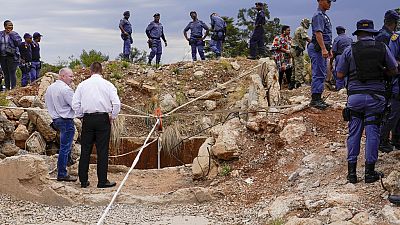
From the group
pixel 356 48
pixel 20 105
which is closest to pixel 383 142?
pixel 356 48

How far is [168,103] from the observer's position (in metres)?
15.7

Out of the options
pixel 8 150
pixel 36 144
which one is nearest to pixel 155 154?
pixel 36 144

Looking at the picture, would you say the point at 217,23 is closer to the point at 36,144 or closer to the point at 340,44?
the point at 340,44

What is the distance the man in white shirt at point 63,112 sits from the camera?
357 inches

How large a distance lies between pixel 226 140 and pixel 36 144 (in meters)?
5.03

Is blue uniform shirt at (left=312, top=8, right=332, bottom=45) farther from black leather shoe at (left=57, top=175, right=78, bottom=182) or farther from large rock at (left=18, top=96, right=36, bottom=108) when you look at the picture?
large rock at (left=18, top=96, right=36, bottom=108)

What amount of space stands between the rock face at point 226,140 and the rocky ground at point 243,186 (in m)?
0.01

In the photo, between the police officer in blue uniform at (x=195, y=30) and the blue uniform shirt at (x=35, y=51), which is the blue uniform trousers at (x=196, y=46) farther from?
the blue uniform shirt at (x=35, y=51)

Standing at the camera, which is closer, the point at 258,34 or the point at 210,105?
the point at 210,105

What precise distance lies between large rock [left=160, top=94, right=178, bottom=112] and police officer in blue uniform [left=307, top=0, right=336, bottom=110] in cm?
646

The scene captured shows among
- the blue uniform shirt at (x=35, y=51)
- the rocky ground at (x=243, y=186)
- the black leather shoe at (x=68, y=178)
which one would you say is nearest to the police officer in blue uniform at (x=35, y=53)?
the blue uniform shirt at (x=35, y=51)

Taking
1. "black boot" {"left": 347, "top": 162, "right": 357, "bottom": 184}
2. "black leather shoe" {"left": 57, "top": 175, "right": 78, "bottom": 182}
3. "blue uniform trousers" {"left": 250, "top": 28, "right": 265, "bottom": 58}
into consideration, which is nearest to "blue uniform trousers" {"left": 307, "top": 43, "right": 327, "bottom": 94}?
"black boot" {"left": 347, "top": 162, "right": 357, "bottom": 184}

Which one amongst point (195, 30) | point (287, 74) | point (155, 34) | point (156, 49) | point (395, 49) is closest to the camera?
point (395, 49)

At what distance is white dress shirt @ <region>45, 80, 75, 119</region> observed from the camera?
9055mm
